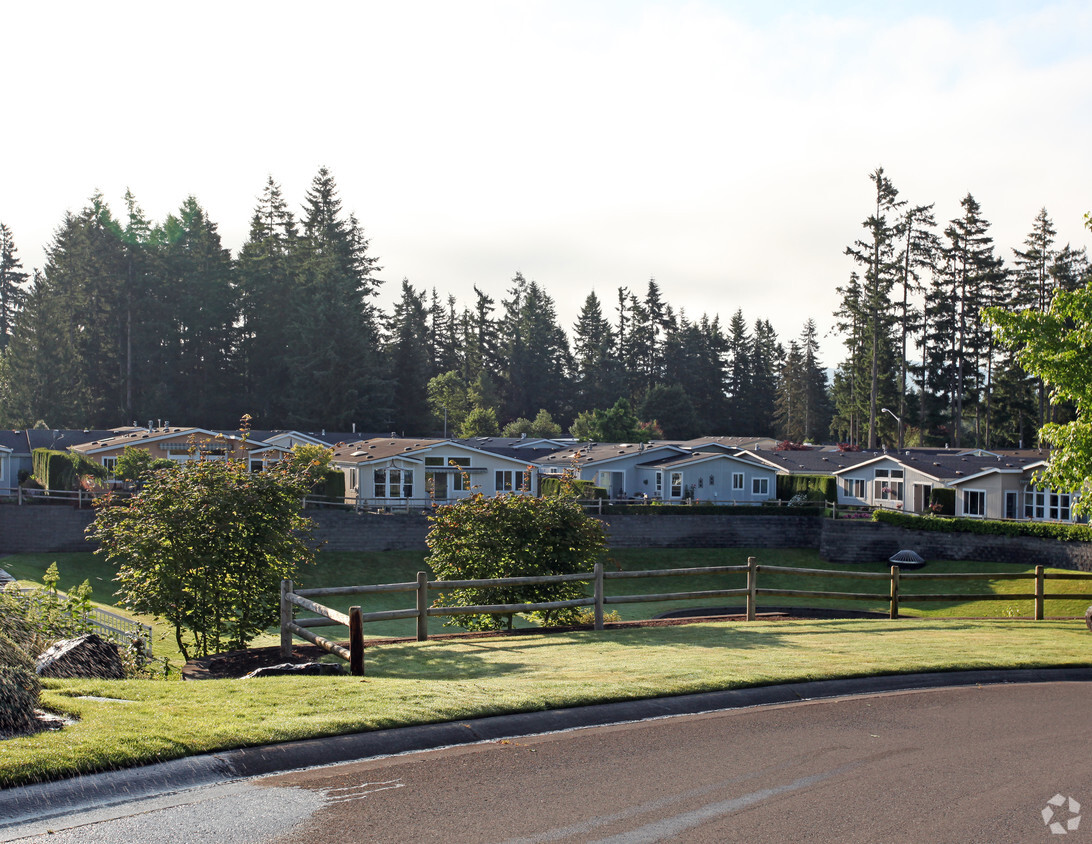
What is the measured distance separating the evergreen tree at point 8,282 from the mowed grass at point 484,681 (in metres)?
131

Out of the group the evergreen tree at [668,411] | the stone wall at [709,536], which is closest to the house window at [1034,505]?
the stone wall at [709,536]

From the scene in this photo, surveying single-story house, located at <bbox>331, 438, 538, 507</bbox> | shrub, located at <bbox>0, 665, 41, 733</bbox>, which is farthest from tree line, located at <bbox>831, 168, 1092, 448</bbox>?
shrub, located at <bbox>0, 665, 41, 733</bbox>

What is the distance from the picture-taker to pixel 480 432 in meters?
98.5

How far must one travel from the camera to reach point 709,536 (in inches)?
2126

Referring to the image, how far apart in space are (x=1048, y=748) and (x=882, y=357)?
8453cm

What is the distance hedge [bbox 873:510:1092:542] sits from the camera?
144ft

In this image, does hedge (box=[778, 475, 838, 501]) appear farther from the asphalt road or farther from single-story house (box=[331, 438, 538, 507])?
the asphalt road

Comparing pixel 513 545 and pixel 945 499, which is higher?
pixel 513 545

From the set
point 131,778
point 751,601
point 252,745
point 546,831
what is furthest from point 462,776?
point 751,601

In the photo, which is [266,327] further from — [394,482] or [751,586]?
[751,586]

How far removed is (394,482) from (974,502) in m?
35.6

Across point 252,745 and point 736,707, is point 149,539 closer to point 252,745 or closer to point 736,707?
point 252,745

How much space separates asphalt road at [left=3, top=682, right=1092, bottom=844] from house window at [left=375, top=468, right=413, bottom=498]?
159 feet

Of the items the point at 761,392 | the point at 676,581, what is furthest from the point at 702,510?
the point at 761,392
